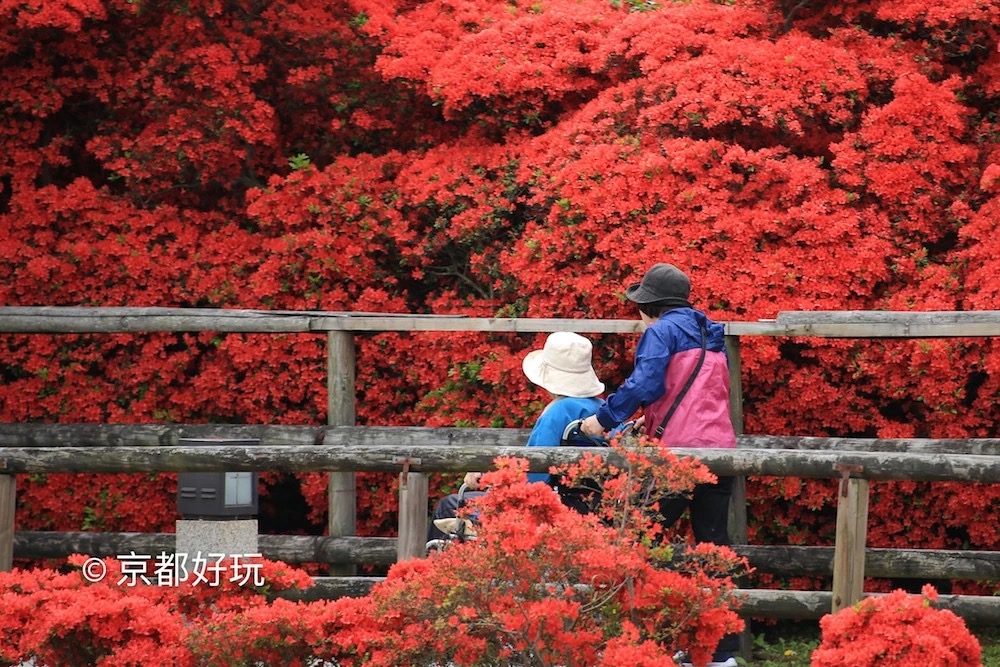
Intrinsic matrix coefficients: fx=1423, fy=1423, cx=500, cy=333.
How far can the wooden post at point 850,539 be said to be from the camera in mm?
5086

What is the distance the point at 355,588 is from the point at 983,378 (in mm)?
3147

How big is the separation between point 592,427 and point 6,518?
233 centimetres

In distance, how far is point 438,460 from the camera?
5367mm

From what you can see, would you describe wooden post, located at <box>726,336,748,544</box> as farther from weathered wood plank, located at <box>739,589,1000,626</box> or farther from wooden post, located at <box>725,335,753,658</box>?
weathered wood plank, located at <box>739,589,1000,626</box>

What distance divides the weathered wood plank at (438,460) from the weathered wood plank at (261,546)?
4.40 ft

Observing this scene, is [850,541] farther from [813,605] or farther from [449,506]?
[449,506]

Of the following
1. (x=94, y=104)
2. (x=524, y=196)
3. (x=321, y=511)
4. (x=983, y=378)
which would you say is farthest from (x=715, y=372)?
(x=94, y=104)

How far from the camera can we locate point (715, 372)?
5637 millimetres

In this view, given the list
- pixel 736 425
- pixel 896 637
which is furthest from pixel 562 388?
pixel 896 637

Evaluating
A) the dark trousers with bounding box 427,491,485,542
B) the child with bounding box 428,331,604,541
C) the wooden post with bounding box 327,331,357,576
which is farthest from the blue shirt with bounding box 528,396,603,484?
the wooden post with bounding box 327,331,357,576

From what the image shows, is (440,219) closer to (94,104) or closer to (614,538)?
(94,104)

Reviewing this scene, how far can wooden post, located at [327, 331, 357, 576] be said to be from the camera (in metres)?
6.98

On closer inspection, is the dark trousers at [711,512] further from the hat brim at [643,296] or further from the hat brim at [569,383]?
the hat brim at [643,296]

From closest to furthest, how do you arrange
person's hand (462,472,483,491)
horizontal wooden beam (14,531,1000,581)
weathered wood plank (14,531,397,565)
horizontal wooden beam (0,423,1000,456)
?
person's hand (462,472,483,491)
horizontal wooden beam (14,531,1000,581)
horizontal wooden beam (0,423,1000,456)
weathered wood plank (14,531,397,565)
